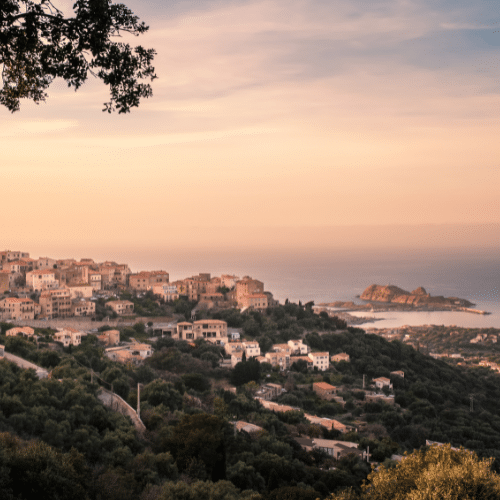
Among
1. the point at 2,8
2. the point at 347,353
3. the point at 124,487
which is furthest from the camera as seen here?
the point at 347,353

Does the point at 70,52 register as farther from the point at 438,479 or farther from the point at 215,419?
the point at 215,419

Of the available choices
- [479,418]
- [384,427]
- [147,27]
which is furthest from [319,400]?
[147,27]

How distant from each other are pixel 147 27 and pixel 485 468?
15.8 feet

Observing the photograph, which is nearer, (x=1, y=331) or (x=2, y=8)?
(x=2, y=8)

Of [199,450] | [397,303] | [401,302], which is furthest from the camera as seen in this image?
[401,302]

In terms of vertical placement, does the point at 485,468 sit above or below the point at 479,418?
above

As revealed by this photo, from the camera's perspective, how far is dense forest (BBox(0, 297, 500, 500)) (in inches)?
300

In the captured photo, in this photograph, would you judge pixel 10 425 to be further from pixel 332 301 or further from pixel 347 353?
pixel 332 301

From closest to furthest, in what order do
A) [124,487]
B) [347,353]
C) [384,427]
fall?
[124,487]
[384,427]
[347,353]

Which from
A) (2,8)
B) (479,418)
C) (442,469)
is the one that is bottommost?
(479,418)

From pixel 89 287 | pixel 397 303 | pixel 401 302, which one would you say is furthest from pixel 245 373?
pixel 401 302

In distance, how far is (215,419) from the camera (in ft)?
37.3

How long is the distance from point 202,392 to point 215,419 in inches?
286

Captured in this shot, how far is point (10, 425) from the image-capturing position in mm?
9664
